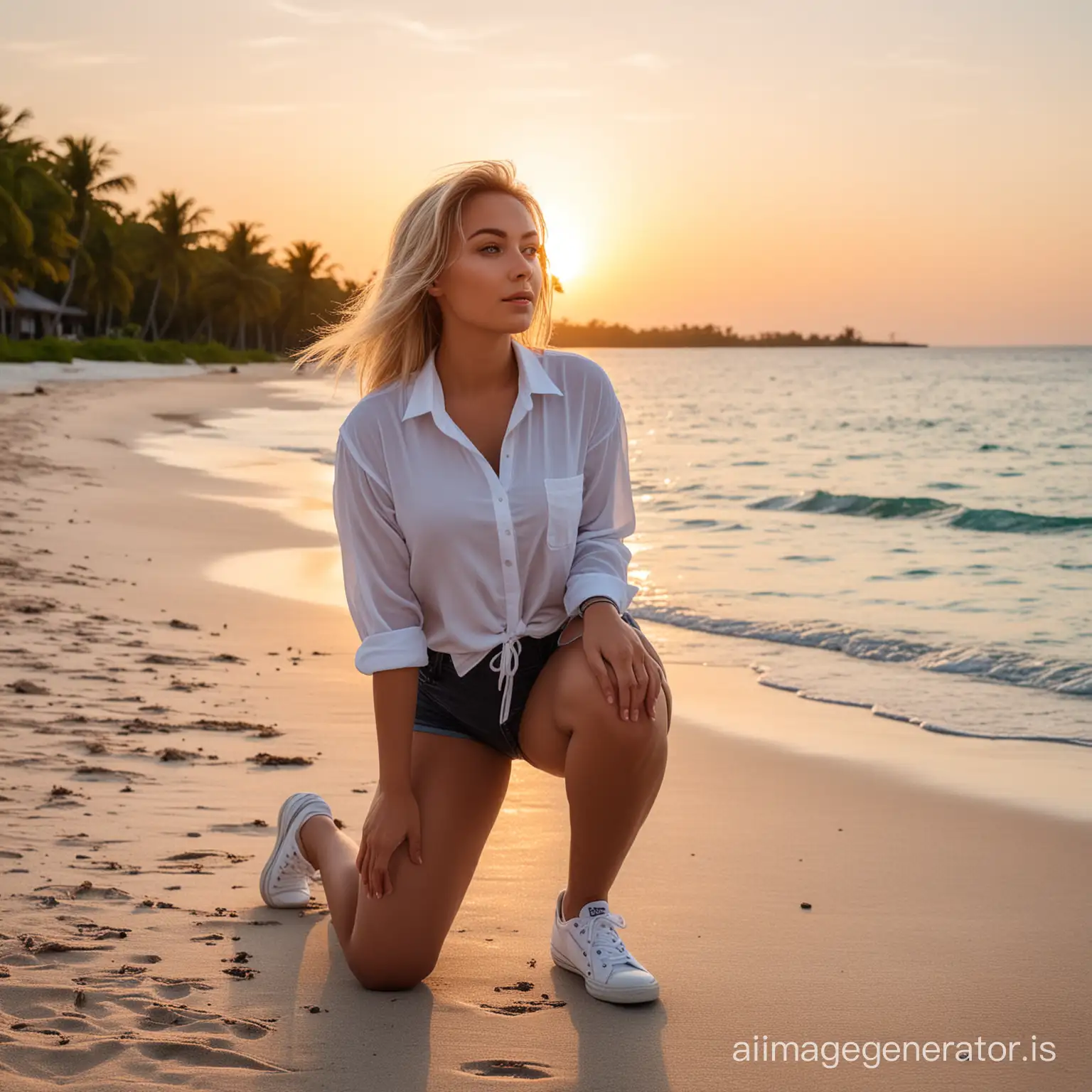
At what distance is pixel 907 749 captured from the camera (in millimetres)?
5055

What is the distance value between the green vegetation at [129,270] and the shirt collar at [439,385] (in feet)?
101

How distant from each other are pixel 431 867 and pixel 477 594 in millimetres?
622

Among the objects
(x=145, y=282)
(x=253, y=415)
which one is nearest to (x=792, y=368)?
(x=145, y=282)

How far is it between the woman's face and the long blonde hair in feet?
0.09

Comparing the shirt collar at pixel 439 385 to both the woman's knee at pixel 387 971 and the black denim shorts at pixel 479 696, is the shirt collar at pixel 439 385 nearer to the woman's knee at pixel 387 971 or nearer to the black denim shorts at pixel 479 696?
the black denim shorts at pixel 479 696

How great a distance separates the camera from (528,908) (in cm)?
323

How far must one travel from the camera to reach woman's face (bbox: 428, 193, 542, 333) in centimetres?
280

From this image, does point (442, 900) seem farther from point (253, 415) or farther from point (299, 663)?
point (253, 415)

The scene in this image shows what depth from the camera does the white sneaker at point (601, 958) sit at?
265 centimetres

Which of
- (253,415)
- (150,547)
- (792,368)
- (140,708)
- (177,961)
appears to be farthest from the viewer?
(792,368)

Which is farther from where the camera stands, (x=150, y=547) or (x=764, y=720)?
(x=150, y=547)

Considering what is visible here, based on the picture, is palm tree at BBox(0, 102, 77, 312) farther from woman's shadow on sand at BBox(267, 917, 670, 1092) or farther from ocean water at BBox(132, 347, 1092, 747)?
woman's shadow on sand at BBox(267, 917, 670, 1092)

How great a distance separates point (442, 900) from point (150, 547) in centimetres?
731

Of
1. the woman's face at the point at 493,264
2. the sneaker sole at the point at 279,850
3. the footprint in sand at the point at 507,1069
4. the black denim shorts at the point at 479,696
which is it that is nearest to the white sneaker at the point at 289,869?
the sneaker sole at the point at 279,850
